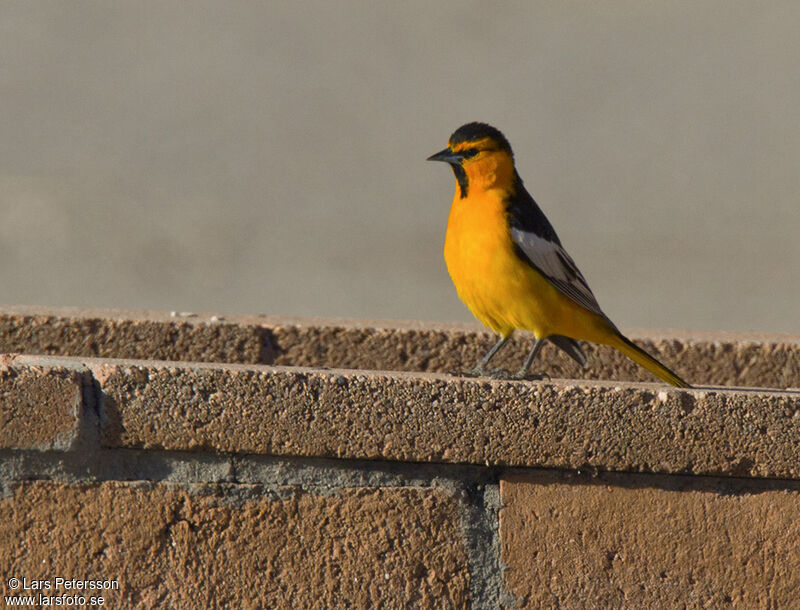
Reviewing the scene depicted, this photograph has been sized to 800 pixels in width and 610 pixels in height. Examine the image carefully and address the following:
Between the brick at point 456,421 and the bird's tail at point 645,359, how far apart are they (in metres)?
1.20

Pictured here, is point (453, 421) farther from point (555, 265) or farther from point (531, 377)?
point (555, 265)

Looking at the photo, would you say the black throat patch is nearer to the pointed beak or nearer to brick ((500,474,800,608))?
the pointed beak

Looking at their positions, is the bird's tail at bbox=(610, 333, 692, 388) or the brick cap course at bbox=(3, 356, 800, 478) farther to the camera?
the bird's tail at bbox=(610, 333, 692, 388)

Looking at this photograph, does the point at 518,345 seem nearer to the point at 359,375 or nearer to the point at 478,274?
the point at 478,274

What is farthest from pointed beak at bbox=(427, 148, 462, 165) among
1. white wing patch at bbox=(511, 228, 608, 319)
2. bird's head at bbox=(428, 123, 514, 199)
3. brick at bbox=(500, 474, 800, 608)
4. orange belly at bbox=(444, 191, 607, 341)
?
brick at bbox=(500, 474, 800, 608)

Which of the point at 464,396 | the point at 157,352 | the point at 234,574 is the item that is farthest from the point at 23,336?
the point at 464,396

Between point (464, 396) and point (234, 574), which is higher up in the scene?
point (464, 396)

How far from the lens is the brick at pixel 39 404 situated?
2.47 m

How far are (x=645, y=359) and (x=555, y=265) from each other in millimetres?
426

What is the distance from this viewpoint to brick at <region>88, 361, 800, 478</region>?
249 centimetres

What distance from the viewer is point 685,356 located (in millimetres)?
4172

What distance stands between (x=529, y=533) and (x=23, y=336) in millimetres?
2108

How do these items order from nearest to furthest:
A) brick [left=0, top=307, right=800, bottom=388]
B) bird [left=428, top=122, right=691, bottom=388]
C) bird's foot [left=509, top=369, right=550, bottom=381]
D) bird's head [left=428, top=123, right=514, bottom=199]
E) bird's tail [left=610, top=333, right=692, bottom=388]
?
bird's foot [left=509, top=369, right=550, bottom=381], bird's tail [left=610, top=333, right=692, bottom=388], bird [left=428, top=122, right=691, bottom=388], brick [left=0, top=307, right=800, bottom=388], bird's head [left=428, top=123, right=514, bottom=199]

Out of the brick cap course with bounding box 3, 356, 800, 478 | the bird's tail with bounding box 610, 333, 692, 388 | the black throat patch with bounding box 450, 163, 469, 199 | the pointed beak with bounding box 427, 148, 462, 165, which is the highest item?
the pointed beak with bounding box 427, 148, 462, 165
